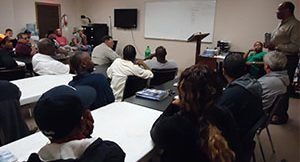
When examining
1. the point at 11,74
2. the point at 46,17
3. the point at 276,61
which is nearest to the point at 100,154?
the point at 276,61

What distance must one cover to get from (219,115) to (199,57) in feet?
14.2

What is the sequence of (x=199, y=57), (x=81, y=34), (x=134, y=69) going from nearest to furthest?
(x=134, y=69) → (x=199, y=57) → (x=81, y=34)

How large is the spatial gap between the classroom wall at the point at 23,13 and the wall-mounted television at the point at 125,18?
179 centimetres

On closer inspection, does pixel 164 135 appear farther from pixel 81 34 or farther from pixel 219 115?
pixel 81 34

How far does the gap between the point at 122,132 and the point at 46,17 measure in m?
7.52

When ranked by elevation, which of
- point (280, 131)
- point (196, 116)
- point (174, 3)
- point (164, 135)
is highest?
point (174, 3)

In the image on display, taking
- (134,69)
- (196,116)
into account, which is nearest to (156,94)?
(134,69)

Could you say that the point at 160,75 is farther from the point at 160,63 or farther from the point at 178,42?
the point at 178,42

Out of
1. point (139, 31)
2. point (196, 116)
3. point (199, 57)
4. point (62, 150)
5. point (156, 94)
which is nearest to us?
point (62, 150)

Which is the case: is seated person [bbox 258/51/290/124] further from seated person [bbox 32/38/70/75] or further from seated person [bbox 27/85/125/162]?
seated person [bbox 32/38/70/75]

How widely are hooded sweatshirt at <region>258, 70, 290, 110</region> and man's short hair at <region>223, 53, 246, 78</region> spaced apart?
27.0 inches

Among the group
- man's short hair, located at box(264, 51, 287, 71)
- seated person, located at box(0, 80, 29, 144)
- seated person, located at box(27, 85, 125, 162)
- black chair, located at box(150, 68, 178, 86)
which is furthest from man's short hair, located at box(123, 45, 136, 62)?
seated person, located at box(27, 85, 125, 162)

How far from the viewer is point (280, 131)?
3.22 metres

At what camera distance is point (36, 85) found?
2557mm
